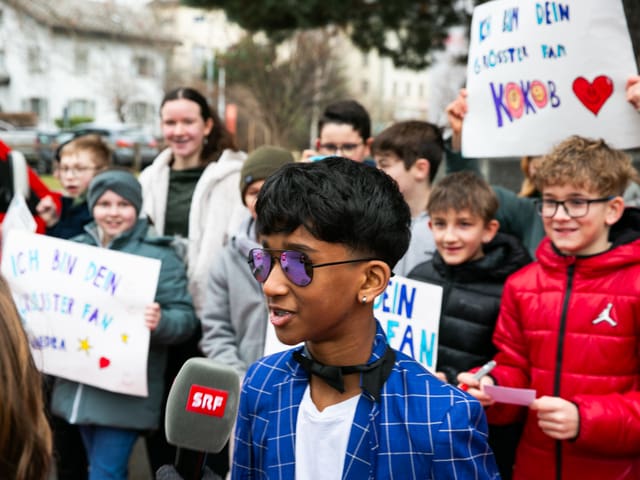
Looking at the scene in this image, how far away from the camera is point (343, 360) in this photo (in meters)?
1.91

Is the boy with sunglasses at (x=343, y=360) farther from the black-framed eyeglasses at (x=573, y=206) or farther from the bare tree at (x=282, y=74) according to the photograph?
the bare tree at (x=282, y=74)

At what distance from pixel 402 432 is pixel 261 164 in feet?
6.63

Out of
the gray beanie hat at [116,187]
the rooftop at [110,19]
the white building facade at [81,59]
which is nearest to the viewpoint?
the gray beanie hat at [116,187]

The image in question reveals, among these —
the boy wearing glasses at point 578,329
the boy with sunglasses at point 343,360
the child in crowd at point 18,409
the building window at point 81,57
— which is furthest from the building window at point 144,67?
the child in crowd at point 18,409

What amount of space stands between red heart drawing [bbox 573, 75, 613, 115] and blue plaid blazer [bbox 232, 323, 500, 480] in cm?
172

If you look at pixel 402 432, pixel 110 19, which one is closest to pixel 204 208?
pixel 402 432

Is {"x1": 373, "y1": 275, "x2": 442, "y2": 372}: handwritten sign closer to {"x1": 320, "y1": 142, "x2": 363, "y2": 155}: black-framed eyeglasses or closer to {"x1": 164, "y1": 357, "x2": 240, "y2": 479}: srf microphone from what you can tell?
{"x1": 164, "y1": 357, "x2": 240, "y2": 479}: srf microphone

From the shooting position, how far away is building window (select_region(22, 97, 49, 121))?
52703 millimetres

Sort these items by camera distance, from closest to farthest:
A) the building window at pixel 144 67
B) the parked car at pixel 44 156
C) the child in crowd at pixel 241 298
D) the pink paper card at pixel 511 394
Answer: the pink paper card at pixel 511 394 → the child in crowd at pixel 241 298 → the parked car at pixel 44 156 → the building window at pixel 144 67

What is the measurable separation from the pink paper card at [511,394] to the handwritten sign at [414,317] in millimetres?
521

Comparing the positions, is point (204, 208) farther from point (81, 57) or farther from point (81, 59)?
point (81, 57)

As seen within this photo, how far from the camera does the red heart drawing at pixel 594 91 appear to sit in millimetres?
3107

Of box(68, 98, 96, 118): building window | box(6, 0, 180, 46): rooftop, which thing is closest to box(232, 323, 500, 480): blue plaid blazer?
box(6, 0, 180, 46): rooftop

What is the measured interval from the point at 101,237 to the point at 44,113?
53006 millimetres
